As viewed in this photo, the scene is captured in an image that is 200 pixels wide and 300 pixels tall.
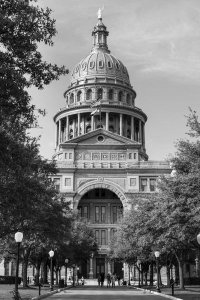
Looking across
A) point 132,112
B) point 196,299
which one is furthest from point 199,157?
point 132,112

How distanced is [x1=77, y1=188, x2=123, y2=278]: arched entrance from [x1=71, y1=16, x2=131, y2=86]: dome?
39.4 metres

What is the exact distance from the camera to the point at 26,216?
30.8 m

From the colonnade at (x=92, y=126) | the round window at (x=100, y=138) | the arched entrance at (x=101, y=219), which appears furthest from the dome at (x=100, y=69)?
the arched entrance at (x=101, y=219)

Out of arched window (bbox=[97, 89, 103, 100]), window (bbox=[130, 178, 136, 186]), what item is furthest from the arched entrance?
arched window (bbox=[97, 89, 103, 100])

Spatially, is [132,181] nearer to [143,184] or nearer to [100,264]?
[143,184]

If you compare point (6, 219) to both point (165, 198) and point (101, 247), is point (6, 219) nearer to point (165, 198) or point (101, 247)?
point (165, 198)

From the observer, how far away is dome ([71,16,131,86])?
13425cm

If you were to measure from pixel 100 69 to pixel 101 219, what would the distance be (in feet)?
161

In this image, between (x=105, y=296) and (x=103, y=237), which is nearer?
(x=105, y=296)

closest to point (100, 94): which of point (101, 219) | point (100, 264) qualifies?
point (101, 219)

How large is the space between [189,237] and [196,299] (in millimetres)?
4252

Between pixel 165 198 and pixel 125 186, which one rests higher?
pixel 125 186

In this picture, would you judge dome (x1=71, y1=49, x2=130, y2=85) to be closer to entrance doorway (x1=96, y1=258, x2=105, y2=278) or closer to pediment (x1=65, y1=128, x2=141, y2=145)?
pediment (x1=65, y1=128, x2=141, y2=145)

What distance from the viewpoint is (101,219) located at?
341 feet
